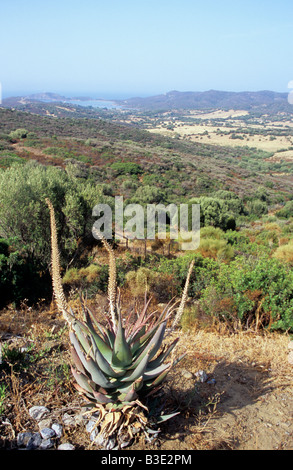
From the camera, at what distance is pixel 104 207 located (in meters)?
9.24

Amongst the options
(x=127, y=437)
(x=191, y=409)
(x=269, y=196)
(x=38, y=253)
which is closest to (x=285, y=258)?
(x=38, y=253)

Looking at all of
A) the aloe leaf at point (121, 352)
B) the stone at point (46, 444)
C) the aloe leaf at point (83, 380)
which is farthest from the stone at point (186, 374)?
the stone at point (46, 444)

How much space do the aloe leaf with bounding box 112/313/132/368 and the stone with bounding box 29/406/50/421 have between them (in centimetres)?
75

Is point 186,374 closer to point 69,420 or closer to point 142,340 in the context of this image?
point 142,340

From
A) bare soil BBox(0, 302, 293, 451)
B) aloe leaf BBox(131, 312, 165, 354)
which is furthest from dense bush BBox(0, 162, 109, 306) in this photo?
aloe leaf BBox(131, 312, 165, 354)

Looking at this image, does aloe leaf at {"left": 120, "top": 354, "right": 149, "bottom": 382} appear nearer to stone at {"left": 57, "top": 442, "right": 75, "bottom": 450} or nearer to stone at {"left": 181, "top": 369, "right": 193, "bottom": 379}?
stone at {"left": 57, "top": 442, "right": 75, "bottom": 450}

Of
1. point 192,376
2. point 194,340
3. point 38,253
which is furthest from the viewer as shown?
point 38,253

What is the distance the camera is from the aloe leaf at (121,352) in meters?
2.16

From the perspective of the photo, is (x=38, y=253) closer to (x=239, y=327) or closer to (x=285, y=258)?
(x=239, y=327)

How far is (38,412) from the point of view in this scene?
248 cm

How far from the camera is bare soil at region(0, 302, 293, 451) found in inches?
93.2

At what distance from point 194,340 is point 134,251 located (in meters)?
5.48

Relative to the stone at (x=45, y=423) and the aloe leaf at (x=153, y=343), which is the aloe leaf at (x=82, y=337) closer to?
the aloe leaf at (x=153, y=343)

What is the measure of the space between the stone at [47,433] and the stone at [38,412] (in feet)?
0.54
